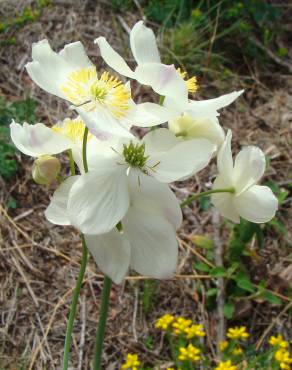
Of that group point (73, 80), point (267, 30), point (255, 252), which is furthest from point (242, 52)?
point (73, 80)

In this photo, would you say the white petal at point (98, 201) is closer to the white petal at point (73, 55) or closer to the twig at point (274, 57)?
the white petal at point (73, 55)

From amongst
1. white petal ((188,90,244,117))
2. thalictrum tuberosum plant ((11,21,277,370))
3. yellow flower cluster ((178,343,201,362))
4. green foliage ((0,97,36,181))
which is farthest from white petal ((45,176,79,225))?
green foliage ((0,97,36,181))

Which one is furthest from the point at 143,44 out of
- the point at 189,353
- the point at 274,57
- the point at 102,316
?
the point at 274,57

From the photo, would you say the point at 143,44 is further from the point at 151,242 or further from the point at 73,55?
the point at 151,242

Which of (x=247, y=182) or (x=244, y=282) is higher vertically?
(x=247, y=182)

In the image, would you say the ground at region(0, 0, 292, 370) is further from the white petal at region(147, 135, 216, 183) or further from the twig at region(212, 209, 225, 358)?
the white petal at region(147, 135, 216, 183)

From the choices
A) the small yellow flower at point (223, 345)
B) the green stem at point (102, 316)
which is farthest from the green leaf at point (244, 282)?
the green stem at point (102, 316)
